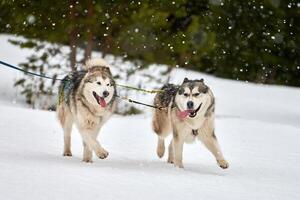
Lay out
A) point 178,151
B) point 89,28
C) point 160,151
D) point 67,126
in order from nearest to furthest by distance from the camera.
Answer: point 178,151 < point 67,126 < point 160,151 < point 89,28

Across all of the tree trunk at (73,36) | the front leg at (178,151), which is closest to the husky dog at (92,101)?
the front leg at (178,151)

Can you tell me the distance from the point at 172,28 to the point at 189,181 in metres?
11.2

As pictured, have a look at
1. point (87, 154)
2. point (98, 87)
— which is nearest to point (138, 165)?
point (87, 154)

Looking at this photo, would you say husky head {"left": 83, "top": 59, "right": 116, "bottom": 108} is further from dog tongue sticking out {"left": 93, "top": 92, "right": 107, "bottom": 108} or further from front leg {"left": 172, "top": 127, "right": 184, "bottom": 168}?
front leg {"left": 172, "top": 127, "right": 184, "bottom": 168}

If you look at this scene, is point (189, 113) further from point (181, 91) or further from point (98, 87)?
point (98, 87)

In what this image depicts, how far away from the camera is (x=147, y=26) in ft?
44.2

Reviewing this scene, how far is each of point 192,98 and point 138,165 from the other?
1.04 m

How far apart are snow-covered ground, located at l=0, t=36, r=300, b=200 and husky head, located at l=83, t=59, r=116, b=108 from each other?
73 centimetres

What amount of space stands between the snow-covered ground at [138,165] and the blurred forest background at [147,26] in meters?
2.05

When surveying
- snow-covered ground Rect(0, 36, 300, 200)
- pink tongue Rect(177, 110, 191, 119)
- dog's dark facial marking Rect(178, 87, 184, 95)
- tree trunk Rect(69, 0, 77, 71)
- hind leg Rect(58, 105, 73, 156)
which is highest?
tree trunk Rect(69, 0, 77, 71)

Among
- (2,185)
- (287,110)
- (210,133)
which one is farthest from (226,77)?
(2,185)

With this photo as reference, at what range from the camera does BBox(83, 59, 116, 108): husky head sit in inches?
267

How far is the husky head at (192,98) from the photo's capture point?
6699 mm

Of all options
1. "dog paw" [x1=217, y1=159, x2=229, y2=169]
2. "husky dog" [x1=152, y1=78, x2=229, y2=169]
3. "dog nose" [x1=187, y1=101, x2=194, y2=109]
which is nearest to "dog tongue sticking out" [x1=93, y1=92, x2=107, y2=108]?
"husky dog" [x1=152, y1=78, x2=229, y2=169]
